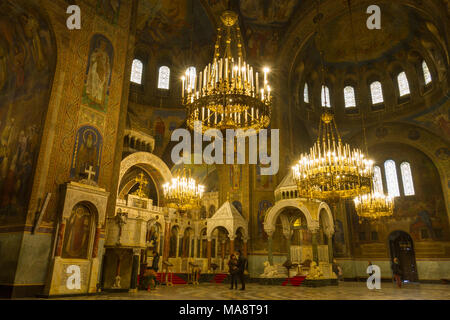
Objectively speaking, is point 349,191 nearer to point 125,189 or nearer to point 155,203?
point 155,203

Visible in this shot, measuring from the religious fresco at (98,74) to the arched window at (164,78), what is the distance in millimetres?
10206

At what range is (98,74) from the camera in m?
9.94

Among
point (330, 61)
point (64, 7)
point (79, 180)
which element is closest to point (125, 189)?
point (79, 180)

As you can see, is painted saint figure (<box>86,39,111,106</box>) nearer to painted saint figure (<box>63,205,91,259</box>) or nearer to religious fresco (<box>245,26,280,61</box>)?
painted saint figure (<box>63,205,91,259</box>)

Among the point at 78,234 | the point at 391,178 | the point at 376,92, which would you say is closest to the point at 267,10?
the point at 376,92

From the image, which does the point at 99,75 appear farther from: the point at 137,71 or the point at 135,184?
the point at 137,71

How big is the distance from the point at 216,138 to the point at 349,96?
1032 centimetres

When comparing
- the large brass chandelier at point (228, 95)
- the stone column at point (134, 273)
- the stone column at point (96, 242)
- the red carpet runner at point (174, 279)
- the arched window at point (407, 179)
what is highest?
the arched window at point (407, 179)

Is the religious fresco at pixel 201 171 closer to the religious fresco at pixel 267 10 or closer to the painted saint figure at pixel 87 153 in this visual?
the religious fresco at pixel 267 10

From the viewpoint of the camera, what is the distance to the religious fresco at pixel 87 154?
29.0 feet

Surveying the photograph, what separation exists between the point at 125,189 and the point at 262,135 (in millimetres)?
8498

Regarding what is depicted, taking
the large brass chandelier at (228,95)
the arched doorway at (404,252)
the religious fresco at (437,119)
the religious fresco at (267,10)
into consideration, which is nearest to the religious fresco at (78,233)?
the large brass chandelier at (228,95)

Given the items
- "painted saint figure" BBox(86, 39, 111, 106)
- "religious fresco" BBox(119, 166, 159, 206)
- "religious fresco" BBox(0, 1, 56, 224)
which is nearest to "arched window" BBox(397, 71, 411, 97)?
"religious fresco" BBox(119, 166, 159, 206)

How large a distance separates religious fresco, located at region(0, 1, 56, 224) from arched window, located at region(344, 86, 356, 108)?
19.0m
